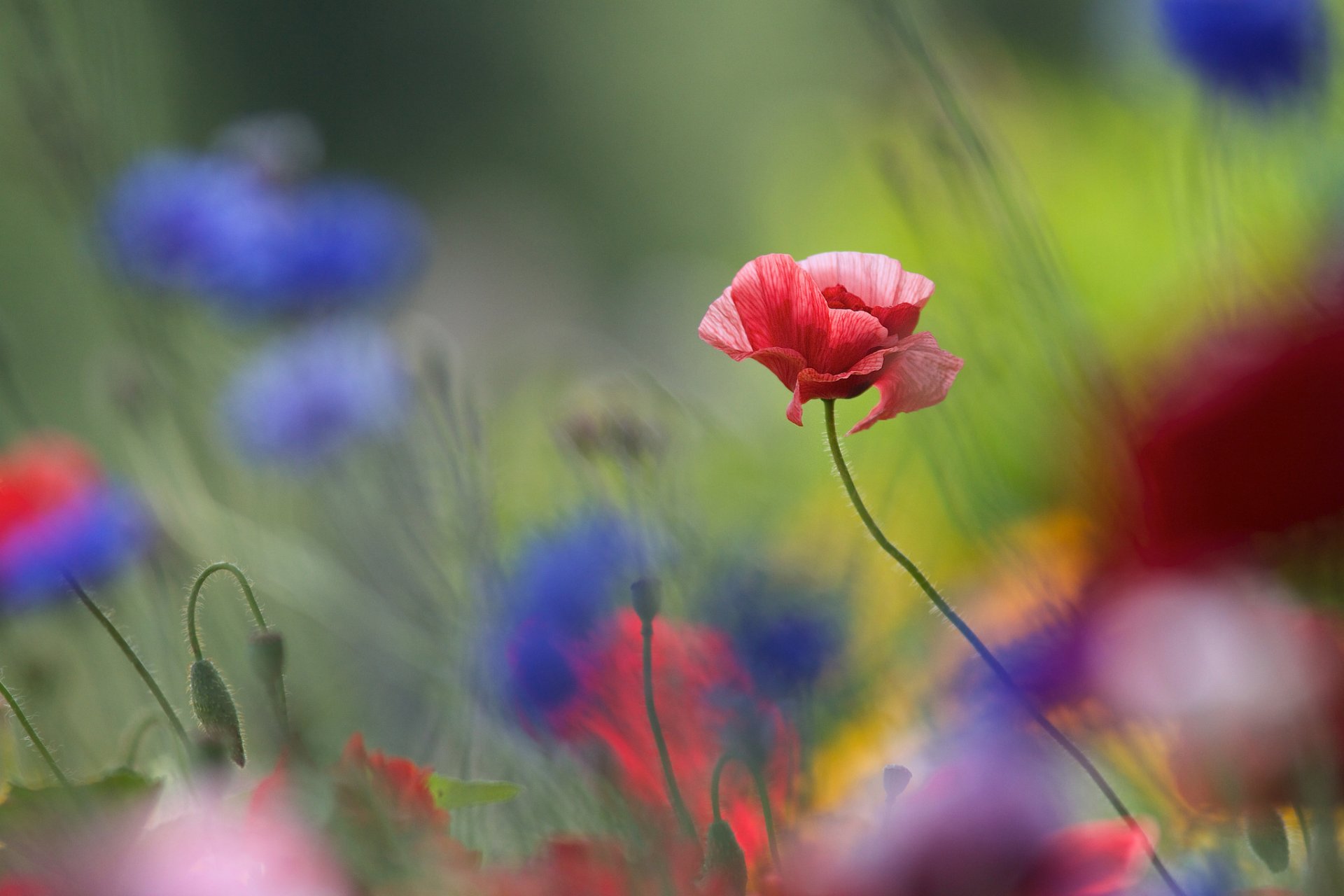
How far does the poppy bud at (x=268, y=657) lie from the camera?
0.22m

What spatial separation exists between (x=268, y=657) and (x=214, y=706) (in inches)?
1.3

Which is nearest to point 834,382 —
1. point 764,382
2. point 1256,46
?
point 1256,46

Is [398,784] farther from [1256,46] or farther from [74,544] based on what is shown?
[1256,46]

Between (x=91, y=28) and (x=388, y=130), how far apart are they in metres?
3.58

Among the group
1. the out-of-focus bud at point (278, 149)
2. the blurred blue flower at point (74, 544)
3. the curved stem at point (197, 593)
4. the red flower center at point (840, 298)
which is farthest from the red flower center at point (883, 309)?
the out-of-focus bud at point (278, 149)

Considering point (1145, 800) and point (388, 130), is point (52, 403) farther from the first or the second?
point (1145, 800)

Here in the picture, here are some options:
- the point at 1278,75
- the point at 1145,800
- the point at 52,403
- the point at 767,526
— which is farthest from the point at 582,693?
the point at 52,403

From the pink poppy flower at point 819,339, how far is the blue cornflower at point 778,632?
6 centimetres

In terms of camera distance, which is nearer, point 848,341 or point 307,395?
point 848,341

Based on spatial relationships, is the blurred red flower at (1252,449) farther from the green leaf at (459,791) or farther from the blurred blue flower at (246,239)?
the blurred blue flower at (246,239)

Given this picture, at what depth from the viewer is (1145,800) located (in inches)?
11.4

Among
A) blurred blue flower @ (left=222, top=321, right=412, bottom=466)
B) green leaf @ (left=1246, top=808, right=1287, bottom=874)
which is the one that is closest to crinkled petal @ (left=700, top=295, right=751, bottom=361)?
green leaf @ (left=1246, top=808, right=1287, bottom=874)

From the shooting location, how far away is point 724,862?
20 centimetres

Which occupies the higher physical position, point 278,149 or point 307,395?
point 278,149
